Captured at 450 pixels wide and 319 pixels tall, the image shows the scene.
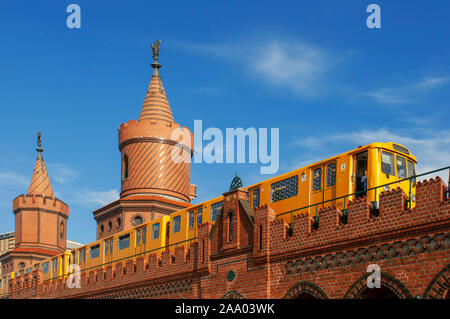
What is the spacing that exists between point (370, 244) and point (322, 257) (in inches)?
73.7

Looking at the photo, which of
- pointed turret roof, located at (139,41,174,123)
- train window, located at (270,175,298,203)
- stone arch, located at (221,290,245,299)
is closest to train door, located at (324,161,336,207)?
train window, located at (270,175,298,203)

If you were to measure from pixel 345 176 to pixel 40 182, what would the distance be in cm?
3956

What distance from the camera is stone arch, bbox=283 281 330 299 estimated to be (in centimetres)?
1836

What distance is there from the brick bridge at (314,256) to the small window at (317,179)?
207cm

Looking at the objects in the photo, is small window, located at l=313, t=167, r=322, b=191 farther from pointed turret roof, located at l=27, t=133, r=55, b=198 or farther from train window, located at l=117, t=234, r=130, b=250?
pointed turret roof, located at l=27, t=133, r=55, b=198

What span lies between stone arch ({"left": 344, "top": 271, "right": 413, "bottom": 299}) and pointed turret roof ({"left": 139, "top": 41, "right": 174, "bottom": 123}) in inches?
1098

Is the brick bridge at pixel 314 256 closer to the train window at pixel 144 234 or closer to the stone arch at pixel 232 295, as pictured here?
the stone arch at pixel 232 295

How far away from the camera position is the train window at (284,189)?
901 inches

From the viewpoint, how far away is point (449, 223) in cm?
1502

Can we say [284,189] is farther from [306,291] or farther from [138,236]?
[138,236]

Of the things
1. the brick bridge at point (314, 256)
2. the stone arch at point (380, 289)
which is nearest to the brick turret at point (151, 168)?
the brick bridge at point (314, 256)
